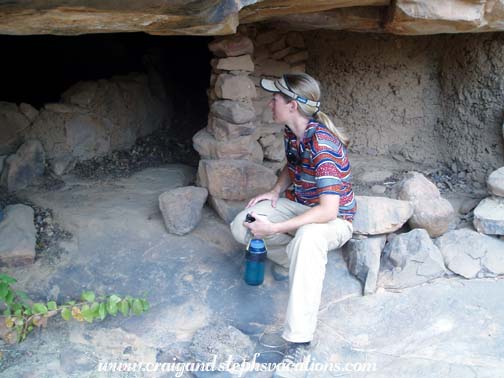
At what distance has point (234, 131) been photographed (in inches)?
138

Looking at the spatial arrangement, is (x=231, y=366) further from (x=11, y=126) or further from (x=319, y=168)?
(x=11, y=126)

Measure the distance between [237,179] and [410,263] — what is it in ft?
3.67

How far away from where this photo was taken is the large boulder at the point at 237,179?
3395 mm

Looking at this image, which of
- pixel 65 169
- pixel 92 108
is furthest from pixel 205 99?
pixel 65 169

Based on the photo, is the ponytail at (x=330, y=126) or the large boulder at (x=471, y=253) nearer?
the ponytail at (x=330, y=126)

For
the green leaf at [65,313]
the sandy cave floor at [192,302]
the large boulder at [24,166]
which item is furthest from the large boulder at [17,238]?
the green leaf at [65,313]

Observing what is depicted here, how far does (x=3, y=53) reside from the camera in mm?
4652

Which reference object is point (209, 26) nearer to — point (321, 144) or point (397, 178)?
point (321, 144)

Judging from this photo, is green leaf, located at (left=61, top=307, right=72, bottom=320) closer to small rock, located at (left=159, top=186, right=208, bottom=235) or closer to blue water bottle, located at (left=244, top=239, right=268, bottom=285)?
blue water bottle, located at (left=244, top=239, right=268, bottom=285)

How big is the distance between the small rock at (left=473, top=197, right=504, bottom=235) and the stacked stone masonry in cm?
123

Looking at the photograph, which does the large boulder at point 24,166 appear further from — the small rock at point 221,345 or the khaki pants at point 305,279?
the khaki pants at point 305,279

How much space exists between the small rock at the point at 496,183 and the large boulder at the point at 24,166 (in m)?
2.92

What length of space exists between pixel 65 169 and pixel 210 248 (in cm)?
144

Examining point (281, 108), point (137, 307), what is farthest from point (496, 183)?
point (137, 307)
